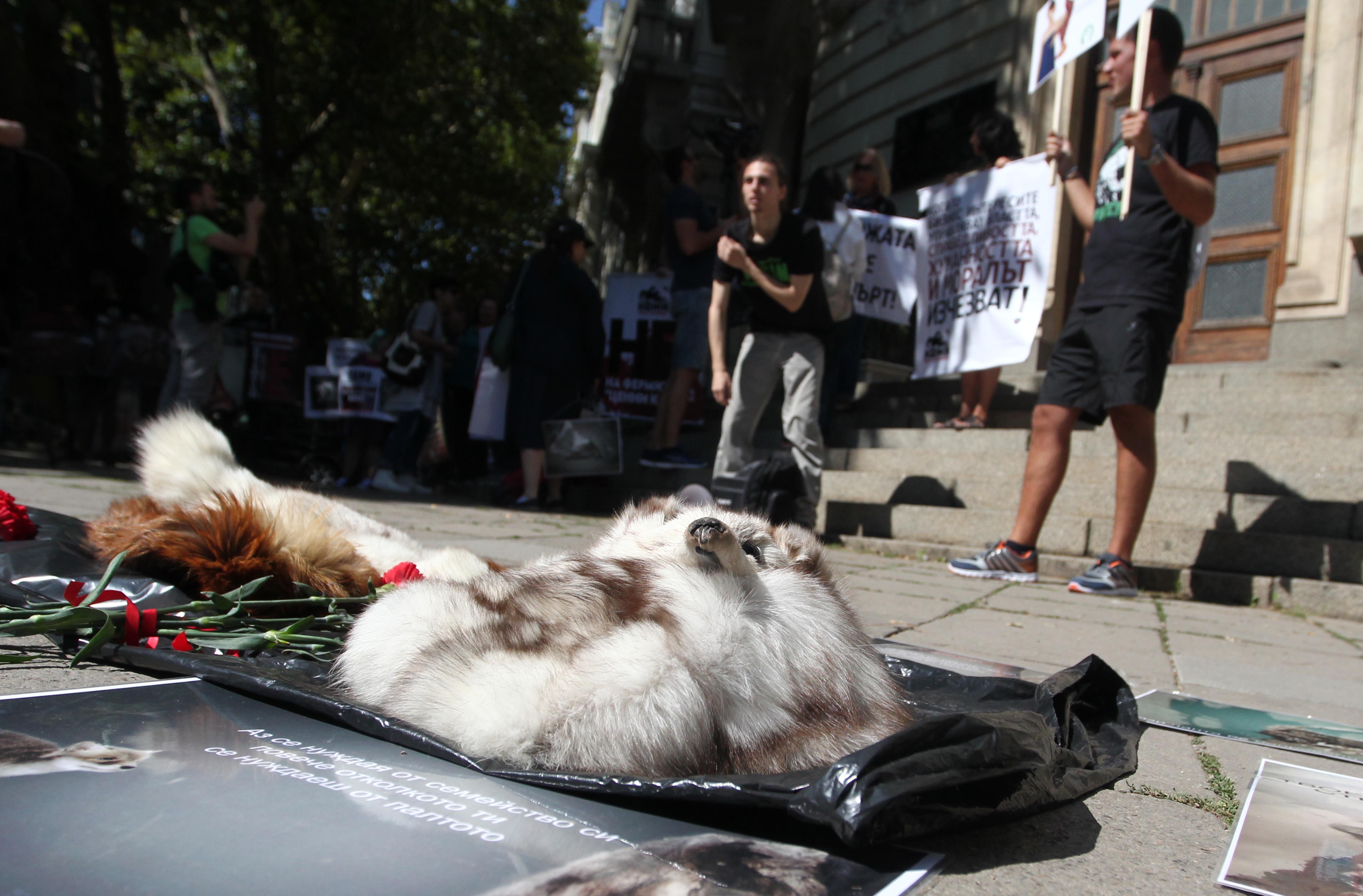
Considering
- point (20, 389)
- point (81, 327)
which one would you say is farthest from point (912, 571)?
point (20, 389)

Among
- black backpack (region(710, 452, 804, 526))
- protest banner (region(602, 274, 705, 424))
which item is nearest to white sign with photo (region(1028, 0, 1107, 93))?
black backpack (region(710, 452, 804, 526))

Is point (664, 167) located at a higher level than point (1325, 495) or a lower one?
higher

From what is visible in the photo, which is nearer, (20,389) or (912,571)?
(912,571)

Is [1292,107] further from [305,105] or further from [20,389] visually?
[305,105]

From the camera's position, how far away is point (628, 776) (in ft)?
4.05

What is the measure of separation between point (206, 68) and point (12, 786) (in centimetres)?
1864

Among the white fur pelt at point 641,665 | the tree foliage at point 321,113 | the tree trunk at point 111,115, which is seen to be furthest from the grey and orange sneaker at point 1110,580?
the tree trunk at point 111,115

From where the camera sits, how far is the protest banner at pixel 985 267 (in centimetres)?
619

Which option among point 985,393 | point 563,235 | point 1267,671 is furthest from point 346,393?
point 1267,671

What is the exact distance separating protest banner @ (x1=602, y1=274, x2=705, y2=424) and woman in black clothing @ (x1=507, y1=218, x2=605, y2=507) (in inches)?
46.3

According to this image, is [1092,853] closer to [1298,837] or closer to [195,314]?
[1298,837]

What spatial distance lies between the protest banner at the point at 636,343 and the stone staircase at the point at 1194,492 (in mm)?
1923

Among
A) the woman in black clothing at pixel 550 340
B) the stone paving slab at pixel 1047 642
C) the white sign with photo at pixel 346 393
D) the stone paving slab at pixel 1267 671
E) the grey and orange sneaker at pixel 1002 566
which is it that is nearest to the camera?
the stone paving slab at pixel 1267 671

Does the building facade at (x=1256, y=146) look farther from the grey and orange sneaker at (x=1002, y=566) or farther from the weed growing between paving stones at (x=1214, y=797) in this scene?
the weed growing between paving stones at (x=1214, y=797)
